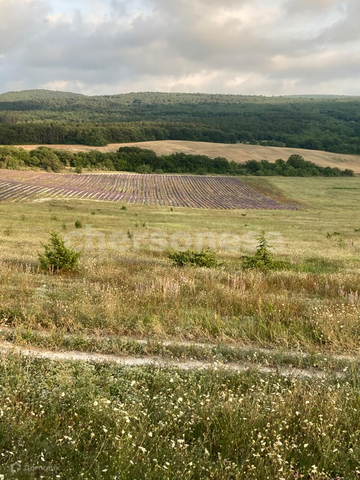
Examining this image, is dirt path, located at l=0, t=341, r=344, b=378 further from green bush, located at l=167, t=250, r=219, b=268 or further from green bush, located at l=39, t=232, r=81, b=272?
green bush, located at l=167, t=250, r=219, b=268

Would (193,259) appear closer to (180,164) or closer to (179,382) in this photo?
(179,382)

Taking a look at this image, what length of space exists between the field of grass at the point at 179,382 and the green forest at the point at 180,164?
106 m

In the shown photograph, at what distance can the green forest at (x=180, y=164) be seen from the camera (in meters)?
115

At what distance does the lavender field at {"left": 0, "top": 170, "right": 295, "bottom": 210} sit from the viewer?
68875 millimetres

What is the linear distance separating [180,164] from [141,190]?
3940 centimetres

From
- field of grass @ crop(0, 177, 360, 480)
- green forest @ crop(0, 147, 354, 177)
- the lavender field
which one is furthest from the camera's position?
green forest @ crop(0, 147, 354, 177)

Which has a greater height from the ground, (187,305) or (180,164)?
(180,164)

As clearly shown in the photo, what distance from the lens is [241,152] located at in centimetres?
13188

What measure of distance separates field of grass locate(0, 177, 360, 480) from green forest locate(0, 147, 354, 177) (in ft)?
349

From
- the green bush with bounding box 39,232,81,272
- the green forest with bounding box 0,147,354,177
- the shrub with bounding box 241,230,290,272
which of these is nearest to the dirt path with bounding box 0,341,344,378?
the green bush with bounding box 39,232,81,272

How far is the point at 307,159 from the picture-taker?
12762 centimetres

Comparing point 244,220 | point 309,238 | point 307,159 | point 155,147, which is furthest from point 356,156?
point 309,238

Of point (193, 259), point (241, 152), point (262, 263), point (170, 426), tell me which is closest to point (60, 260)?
point (193, 259)

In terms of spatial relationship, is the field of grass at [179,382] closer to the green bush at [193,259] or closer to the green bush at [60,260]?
the green bush at [60,260]
